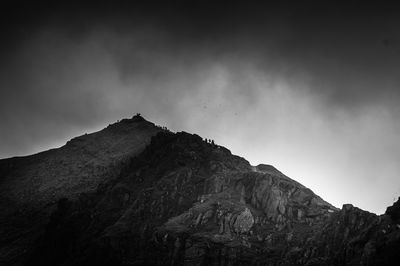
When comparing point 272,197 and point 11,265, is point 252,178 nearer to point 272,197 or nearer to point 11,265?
point 272,197

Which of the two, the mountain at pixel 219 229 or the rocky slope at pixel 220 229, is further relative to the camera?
the rocky slope at pixel 220 229

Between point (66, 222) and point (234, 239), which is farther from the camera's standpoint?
point (66, 222)

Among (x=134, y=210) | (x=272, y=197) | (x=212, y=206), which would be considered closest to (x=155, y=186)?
(x=134, y=210)

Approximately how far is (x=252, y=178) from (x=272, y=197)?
17.1 meters

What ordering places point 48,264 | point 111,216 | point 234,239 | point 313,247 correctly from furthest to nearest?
point 111,216 → point 48,264 → point 234,239 → point 313,247

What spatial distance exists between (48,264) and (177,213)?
63.6 m

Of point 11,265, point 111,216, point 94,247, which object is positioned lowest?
point 11,265

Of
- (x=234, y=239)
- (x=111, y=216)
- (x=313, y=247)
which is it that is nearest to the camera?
(x=313, y=247)

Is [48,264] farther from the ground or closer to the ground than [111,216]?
closer to the ground

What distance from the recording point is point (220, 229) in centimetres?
16525

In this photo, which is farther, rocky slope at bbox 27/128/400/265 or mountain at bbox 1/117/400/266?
rocky slope at bbox 27/128/400/265

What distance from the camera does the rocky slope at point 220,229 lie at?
13729cm

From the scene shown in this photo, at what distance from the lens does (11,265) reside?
184 meters

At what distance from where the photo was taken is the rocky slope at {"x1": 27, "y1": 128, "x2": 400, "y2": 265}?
450 feet
